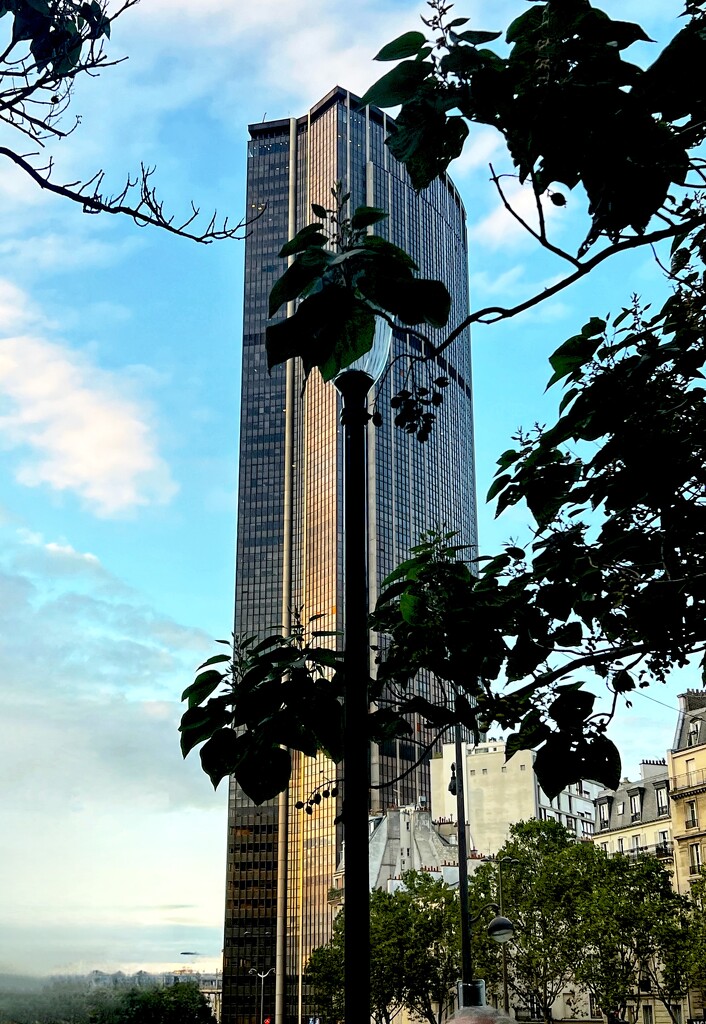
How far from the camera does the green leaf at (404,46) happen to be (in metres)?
2.84

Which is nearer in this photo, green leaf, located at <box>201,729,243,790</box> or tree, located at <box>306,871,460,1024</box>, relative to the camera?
green leaf, located at <box>201,729,243,790</box>

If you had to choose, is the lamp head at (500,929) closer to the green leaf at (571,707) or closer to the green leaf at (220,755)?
the green leaf at (571,707)

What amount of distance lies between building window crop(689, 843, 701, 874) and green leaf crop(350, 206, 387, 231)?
63477 millimetres

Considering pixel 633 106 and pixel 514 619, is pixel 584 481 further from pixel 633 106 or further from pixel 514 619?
pixel 633 106

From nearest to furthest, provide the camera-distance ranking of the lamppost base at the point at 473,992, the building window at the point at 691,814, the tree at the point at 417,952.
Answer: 1. the lamppost base at the point at 473,992
2. the tree at the point at 417,952
3. the building window at the point at 691,814

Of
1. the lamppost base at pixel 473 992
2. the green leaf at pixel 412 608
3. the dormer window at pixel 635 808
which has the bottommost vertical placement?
the lamppost base at pixel 473 992

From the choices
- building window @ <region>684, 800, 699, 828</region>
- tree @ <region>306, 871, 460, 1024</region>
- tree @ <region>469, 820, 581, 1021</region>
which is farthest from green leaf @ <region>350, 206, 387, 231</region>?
building window @ <region>684, 800, 699, 828</region>

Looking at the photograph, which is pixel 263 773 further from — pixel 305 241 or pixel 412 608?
pixel 305 241

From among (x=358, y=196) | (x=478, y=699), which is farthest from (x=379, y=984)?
(x=358, y=196)

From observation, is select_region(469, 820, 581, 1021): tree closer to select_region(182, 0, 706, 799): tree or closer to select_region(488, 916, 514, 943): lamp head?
select_region(488, 916, 514, 943): lamp head

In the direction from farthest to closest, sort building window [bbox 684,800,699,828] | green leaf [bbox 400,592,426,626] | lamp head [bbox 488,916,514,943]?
1. building window [bbox 684,800,699,828]
2. lamp head [bbox 488,916,514,943]
3. green leaf [bbox 400,592,426,626]

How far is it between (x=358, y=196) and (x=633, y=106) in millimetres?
174855

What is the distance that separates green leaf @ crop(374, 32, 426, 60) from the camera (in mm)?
2842

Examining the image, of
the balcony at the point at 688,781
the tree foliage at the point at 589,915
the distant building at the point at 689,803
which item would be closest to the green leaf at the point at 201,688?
the tree foliage at the point at 589,915
